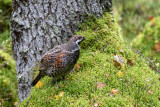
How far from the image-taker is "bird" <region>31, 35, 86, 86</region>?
11.7ft

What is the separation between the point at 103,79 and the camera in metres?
3.70

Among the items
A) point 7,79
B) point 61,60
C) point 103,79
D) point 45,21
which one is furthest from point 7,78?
point 103,79

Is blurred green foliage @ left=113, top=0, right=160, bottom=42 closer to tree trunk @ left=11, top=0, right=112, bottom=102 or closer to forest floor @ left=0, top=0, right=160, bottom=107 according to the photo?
forest floor @ left=0, top=0, right=160, bottom=107

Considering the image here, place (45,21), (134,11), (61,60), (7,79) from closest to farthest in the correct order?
(61,60), (45,21), (7,79), (134,11)

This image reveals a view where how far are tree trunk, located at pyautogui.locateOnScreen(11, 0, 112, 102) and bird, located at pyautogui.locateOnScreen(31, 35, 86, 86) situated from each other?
64cm

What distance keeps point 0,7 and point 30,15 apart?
382 centimetres

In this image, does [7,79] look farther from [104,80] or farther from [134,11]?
[134,11]

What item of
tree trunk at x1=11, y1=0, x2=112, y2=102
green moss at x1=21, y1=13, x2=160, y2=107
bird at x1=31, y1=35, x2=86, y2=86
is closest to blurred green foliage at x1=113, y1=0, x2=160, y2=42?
green moss at x1=21, y1=13, x2=160, y2=107

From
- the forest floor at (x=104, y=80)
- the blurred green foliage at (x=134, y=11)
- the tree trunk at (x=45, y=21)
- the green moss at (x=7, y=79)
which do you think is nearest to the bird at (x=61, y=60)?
the forest floor at (x=104, y=80)

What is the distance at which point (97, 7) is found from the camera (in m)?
4.40

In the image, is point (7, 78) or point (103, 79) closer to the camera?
point (103, 79)

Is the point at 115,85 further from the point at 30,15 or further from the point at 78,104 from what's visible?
the point at 30,15

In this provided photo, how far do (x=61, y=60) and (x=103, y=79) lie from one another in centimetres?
91

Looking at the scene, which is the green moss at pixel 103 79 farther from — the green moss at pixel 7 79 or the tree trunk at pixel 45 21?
the green moss at pixel 7 79
